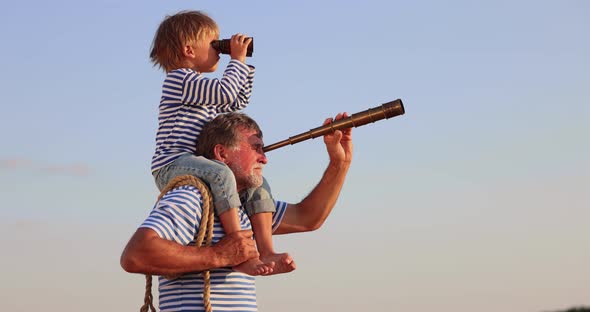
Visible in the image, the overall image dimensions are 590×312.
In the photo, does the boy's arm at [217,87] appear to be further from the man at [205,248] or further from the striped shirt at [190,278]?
the striped shirt at [190,278]

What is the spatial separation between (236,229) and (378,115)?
5.24ft

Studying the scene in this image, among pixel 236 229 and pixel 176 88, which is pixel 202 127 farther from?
pixel 236 229

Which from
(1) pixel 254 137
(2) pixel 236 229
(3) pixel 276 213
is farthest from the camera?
(3) pixel 276 213

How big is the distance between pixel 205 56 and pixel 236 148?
97cm

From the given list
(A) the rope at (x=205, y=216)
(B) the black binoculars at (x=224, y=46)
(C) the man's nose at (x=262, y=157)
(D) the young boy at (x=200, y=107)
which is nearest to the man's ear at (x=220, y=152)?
(D) the young boy at (x=200, y=107)

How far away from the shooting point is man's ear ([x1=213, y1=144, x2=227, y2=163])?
23.6 feet

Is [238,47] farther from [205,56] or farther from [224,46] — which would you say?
[205,56]

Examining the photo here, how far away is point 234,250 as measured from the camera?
6.63 meters

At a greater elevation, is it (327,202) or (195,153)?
(195,153)

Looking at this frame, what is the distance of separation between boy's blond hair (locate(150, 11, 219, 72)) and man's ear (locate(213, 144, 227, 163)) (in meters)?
0.90

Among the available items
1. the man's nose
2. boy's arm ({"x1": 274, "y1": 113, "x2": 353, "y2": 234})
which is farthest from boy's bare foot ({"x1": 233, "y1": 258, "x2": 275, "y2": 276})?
boy's arm ({"x1": 274, "y1": 113, "x2": 353, "y2": 234})

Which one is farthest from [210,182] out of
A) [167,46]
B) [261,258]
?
[167,46]

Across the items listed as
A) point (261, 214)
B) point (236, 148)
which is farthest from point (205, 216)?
point (261, 214)

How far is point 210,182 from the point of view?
6840mm
